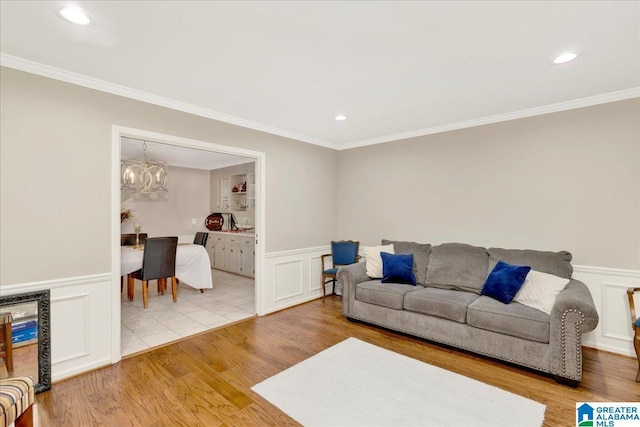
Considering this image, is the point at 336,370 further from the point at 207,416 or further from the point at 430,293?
the point at 430,293

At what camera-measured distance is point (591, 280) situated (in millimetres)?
3070

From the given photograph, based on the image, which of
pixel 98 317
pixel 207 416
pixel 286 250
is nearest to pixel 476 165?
pixel 286 250

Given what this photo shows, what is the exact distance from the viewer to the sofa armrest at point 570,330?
7.65ft

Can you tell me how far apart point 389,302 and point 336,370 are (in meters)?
1.09

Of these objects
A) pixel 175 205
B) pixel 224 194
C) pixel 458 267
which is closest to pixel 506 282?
pixel 458 267

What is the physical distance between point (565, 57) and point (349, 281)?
9.67ft

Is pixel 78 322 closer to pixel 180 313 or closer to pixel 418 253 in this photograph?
pixel 180 313

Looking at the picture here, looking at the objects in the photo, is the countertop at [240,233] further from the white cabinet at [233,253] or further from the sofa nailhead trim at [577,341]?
the sofa nailhead trim at [577,341]

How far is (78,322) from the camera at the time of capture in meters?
2.56

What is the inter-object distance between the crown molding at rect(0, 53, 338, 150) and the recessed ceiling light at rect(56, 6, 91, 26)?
2.88 ft

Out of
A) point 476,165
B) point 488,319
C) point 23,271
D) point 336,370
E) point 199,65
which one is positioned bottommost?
point 336,370

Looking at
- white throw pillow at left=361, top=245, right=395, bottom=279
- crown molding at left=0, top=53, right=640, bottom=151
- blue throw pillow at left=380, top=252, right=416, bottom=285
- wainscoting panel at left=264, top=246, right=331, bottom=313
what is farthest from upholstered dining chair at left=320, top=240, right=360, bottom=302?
crown molding at left=0, top=53, right=640, bottom=151

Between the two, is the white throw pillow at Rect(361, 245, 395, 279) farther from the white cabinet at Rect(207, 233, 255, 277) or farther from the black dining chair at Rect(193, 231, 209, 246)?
the black dining chair at Rect(193, 231, 209, 246)

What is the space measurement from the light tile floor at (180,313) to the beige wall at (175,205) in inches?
57.6
